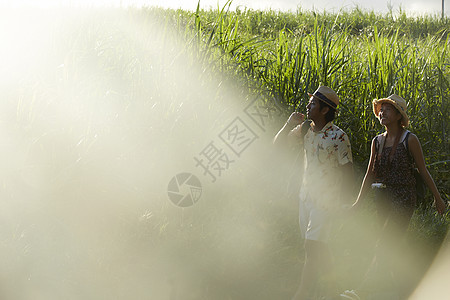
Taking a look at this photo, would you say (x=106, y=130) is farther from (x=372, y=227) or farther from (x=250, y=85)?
(x=372, y=227)

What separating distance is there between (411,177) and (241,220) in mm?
1634

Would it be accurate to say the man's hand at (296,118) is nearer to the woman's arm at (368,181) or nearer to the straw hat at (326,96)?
the straw hat at (326,96)

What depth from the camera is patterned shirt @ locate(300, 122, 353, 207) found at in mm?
4203

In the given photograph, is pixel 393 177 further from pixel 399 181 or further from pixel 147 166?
pixel 147 166

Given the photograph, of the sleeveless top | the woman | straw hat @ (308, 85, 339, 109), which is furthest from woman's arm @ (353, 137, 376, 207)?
straw hat @ (308, 85, 339, 109)

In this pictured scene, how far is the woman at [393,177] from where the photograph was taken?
4.38 metres

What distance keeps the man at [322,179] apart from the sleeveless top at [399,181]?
1.14 feet

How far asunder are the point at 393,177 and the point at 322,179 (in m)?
0.63

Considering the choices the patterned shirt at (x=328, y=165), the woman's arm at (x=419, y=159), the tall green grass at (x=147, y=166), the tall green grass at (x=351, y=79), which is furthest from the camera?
the tall green grass at (x=351, y=79)

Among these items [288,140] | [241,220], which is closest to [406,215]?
[288,140]

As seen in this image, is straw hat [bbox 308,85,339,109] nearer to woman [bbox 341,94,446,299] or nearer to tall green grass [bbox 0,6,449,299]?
woman [bbox 341,94,446,299]

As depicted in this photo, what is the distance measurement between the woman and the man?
36cm

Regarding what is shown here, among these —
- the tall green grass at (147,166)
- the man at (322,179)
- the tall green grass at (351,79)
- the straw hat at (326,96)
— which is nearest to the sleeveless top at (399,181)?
the man at (322,179)

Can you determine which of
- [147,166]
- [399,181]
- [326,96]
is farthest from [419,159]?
[147,166]
